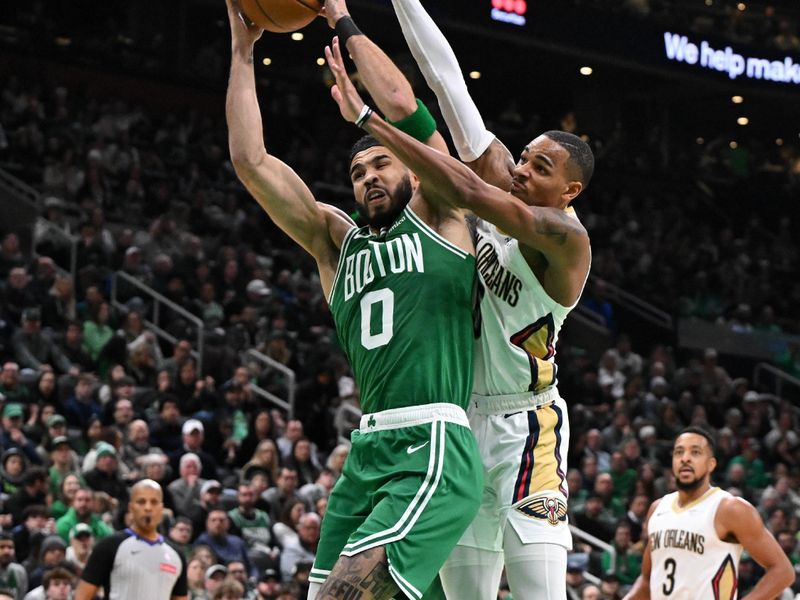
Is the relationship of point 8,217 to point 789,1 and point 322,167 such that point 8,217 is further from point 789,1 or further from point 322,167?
point 789,1

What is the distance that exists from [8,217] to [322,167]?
5979 millimetres

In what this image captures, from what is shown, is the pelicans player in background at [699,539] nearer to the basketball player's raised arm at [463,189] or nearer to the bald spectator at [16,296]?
the basketball player's raised arm at [463,189]

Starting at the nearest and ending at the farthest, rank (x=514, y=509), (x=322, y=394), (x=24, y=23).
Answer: (x=514, y=509)
(x=322, y=394)
(x=24, y=23)

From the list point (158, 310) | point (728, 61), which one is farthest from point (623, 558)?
point (728, 61)

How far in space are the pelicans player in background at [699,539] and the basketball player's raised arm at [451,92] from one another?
2926 millimetres

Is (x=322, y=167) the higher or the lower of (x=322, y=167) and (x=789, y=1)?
the lower

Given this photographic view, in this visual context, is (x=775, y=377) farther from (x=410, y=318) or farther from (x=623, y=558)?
(x=410, y=318)

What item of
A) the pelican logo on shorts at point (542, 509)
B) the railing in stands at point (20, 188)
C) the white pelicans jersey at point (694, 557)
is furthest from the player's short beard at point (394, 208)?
the railing in stands at point (20, 188)

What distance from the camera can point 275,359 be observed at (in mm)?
15680

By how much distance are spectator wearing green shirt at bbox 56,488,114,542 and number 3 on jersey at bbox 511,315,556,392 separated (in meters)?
6.19

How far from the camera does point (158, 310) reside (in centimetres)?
1570

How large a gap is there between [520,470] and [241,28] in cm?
198

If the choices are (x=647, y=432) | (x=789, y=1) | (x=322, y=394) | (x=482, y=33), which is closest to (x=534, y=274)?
(x=322, y=394)

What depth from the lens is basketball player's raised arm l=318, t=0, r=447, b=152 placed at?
4809mm
